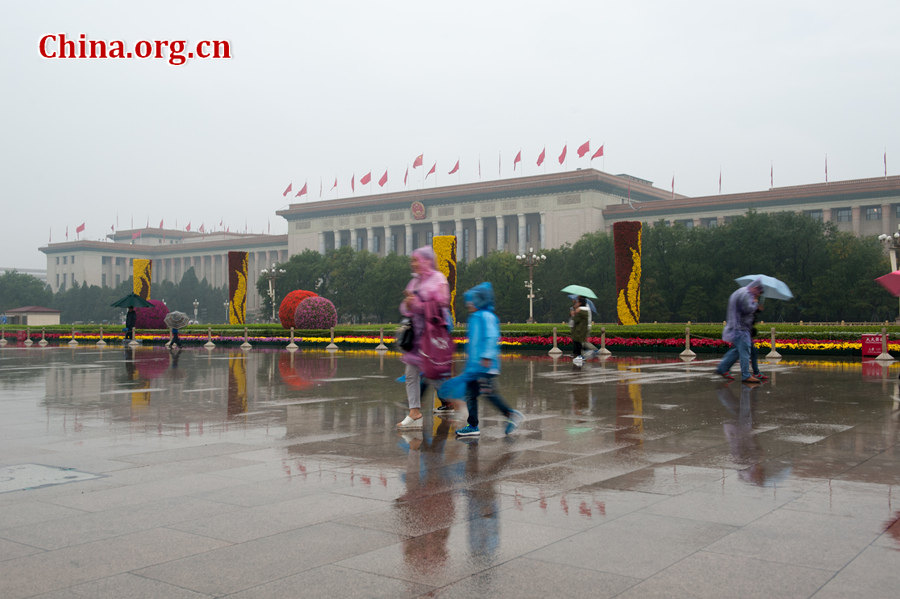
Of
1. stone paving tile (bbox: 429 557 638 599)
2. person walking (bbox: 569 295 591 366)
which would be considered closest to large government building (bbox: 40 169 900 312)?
person walking (bbox: 569 295 591 366)

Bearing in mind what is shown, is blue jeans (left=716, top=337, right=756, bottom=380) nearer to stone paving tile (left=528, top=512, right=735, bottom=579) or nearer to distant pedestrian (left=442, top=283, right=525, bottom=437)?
distant pedestrian (left=442, top=283, right=525, bottom=437)

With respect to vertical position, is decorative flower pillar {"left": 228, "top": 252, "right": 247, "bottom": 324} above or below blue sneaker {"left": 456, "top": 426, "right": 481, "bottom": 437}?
above

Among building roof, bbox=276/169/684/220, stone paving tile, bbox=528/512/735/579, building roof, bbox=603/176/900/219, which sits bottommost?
stone paving tile, bbox=528/512/735/579

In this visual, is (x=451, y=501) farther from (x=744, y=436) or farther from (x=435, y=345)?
(x=744, y=436)

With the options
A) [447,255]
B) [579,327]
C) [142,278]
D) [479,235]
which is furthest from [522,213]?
[579,327]

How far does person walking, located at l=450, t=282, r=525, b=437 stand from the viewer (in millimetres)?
7109

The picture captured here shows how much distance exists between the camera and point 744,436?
6.98m

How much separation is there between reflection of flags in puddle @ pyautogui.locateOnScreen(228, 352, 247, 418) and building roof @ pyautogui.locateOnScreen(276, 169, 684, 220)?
66007 millimetres

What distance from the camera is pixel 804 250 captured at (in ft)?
147

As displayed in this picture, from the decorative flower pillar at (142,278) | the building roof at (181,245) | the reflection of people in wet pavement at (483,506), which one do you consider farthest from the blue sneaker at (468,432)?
the building roof at (181,245)

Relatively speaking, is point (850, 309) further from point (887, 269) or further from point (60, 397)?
point (60, 397)

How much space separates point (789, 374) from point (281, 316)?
2498 cm

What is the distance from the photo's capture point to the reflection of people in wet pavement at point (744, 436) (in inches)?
215

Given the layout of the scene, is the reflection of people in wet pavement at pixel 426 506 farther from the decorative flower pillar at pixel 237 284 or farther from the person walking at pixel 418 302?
the decorative flower pillar at pixel 237 284
